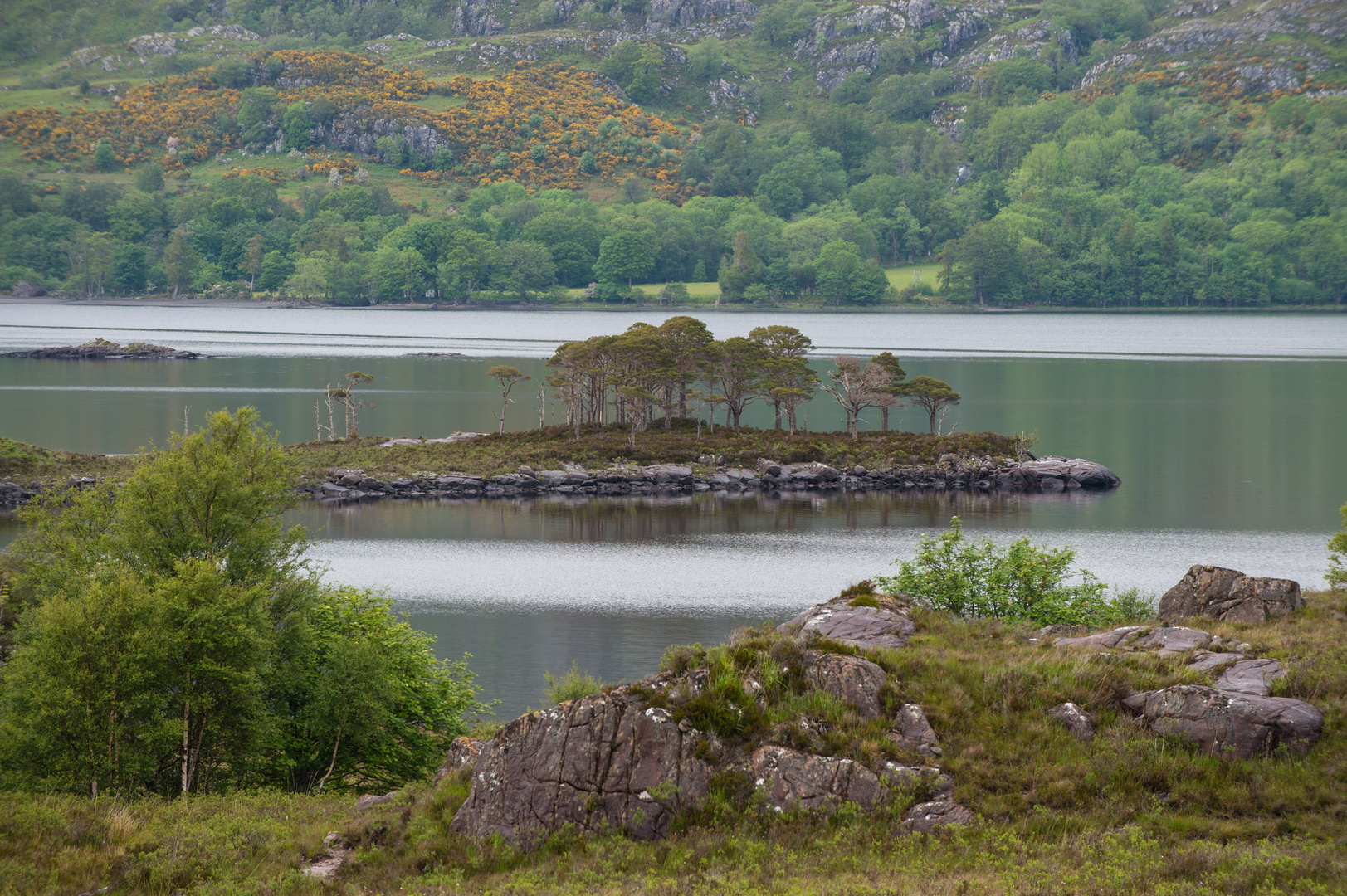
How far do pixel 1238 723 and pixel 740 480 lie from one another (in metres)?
49.1

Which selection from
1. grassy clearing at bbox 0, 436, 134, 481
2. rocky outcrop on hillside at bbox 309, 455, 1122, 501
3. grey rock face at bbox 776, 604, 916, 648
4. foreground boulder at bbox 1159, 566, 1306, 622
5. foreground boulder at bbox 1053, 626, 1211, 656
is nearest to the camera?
foreground boulder at bbox 1053, 626, 1211, 656

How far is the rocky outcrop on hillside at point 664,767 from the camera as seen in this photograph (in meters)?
14.4

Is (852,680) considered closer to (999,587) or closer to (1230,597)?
(1230,597)

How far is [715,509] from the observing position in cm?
5725

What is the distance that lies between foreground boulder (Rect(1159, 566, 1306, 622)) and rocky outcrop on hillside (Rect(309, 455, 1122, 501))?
41.3 metres

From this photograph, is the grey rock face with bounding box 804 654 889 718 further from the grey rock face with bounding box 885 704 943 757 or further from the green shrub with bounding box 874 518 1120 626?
the green shrub with bounding box 874 518 1120 626

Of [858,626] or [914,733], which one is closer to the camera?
[914,733]

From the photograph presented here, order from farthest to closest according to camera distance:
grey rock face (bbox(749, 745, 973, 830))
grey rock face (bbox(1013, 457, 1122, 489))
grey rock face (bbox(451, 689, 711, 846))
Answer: grey rock face (bbox(1013, 457, 1122, 489)) < grey rock face (bbox(451, 689, 711, 846)) < grey rock face (bbox(749, 745, 973, 830))

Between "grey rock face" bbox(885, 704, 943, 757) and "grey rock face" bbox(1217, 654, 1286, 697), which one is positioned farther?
"grey rock face" bbox(1217, 654, 1286, 697)

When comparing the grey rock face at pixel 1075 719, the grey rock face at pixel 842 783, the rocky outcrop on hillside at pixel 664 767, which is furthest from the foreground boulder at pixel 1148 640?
the grey rock face at pixel 842 783

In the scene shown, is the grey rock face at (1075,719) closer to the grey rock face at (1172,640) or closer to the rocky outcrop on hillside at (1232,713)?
the rocky outcrop on hillside at (1232,713)

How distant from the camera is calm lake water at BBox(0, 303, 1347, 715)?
3634cm

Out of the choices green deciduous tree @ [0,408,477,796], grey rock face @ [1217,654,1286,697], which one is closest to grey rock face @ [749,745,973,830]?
grey rock face @ [1217,654,1286,697]

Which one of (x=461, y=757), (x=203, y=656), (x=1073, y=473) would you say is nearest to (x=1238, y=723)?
(x=461, y=757)
